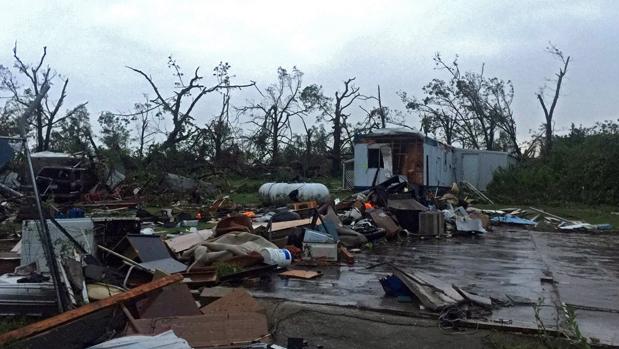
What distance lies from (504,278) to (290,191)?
13.4 metres

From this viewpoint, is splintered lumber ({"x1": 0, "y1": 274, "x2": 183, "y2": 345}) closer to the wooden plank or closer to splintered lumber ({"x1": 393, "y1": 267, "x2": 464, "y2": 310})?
splintered lumber ({"x1": 393, "y1": 267, "x2": 464, "y2": 310})

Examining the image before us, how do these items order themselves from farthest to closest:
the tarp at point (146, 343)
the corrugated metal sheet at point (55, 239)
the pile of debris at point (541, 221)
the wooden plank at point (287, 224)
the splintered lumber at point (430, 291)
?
the pile of debris at point (541, 221) → the wooden plank at point (287, 224) → the corrugated metal sheet at point (55, 239) → the splintered lumber at point (430, 291) → the tarp at point (146, 343)

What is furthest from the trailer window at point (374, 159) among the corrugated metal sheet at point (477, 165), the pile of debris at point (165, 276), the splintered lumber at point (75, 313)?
the splintered lumber at point (75, 313)

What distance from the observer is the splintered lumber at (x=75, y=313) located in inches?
163

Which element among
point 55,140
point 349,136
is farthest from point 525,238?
point 55,140

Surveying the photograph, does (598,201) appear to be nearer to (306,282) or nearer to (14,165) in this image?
(306,282)

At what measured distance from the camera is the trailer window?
918 inches

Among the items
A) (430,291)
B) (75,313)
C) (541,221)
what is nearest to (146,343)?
(75,313)

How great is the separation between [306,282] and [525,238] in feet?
28.4

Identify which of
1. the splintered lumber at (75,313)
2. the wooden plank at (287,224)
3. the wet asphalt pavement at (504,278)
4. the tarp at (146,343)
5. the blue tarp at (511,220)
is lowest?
the wet asphalt pavement at (504,278)

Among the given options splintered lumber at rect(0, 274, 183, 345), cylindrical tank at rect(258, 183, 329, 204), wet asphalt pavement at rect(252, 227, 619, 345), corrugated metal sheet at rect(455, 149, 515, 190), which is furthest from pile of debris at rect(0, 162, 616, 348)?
corrugated metal sheet at rect(455, 149, 515, 190)

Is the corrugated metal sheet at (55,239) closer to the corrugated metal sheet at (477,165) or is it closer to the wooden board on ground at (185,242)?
the wooden board on ground at (185,242)

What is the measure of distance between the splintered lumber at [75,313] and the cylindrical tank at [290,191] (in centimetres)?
1548

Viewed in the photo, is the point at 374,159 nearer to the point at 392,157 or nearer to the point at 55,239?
the point at 392,157
